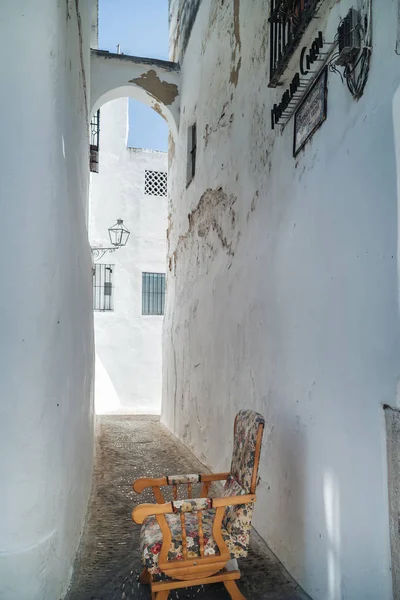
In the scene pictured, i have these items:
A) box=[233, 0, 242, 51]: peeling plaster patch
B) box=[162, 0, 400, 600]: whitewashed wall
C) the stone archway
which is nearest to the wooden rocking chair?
box=[162, 0, 400, 600]: whitewashed wall

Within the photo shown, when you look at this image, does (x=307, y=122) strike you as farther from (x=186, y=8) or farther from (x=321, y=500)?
(x=186, y=8)

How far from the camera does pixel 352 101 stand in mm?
1945

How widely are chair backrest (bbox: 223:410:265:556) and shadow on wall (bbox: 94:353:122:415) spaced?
8254 millimetres

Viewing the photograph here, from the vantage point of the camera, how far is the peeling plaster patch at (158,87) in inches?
247

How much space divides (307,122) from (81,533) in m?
2.62

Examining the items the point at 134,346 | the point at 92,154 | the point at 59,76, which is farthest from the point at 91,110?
the point at 134,346

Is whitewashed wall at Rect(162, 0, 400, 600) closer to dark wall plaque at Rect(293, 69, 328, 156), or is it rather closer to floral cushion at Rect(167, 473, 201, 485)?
dark wall plaque at Rect(293, 69, 328, 156)

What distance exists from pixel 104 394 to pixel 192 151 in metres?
6.26

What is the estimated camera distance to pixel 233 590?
6.91 feet

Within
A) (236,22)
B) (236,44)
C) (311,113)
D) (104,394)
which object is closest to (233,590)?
(311,113)

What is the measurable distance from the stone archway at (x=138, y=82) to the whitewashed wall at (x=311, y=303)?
190 centimetres

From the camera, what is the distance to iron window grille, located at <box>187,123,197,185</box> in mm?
5625

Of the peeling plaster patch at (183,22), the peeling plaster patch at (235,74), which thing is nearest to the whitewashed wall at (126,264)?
the peeling plaster patch at (183,22)

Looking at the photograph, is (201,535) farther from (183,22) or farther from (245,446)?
(183,22)
